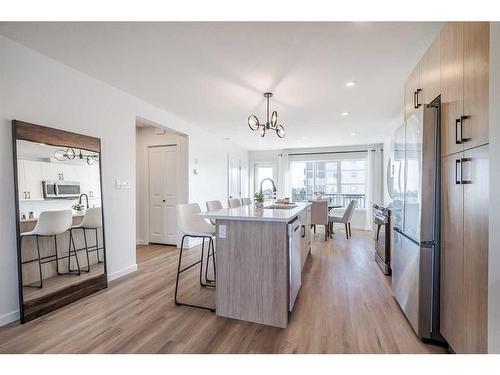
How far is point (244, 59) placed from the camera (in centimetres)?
237

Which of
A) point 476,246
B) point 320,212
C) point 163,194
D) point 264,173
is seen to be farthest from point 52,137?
point 264,173

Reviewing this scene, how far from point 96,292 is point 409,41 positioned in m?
3.93

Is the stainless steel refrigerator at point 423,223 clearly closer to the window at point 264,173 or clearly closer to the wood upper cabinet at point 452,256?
the wood upper cabinet at point 452,256

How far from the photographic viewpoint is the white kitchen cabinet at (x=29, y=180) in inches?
85.2

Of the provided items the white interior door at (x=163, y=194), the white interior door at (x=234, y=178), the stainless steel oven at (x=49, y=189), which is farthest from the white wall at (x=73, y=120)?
the white interior door at (x=234, y=178)

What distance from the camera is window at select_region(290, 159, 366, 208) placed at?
7355mm

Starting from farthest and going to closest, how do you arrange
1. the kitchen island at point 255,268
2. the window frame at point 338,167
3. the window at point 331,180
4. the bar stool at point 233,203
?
the window at point 331,180 < the window frame at point 338,167 < the bar stool at point 233,203 < the kitchen island at point 255,268

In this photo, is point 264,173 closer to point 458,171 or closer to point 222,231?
point 222,231

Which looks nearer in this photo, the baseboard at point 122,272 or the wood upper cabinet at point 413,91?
the wood upper cabinet at point 413,91

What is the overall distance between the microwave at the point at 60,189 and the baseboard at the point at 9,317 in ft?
3.33

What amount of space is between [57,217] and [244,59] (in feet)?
7.86

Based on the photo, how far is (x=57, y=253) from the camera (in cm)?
256
